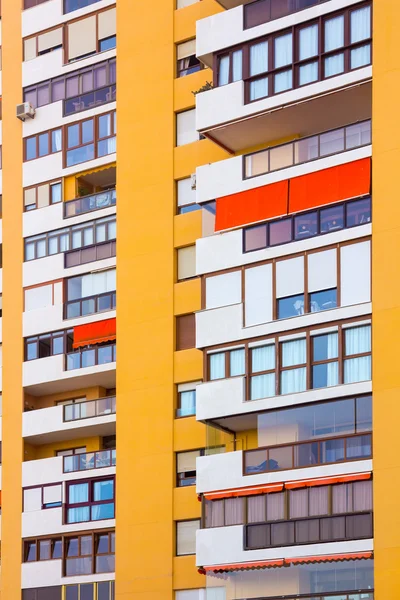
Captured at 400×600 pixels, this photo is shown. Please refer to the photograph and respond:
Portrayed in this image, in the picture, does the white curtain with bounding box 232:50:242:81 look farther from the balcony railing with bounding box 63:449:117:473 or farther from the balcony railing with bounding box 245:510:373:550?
the balcony railing with bounding box 245:510:373:550

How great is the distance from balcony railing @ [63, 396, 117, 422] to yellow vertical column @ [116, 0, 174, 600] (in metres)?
1.87

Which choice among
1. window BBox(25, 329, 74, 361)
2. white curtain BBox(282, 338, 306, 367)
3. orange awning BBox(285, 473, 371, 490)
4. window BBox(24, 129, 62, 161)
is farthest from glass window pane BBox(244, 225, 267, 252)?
window BBox(24, 129, 62, 161)

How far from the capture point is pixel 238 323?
44.9 metres

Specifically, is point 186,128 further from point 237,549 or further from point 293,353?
point 237,549

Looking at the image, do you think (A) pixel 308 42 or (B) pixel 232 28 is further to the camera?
(B) pixel 232 28

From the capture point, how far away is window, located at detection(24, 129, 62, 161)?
55.6 metres

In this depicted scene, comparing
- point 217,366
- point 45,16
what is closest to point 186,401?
point 217,366

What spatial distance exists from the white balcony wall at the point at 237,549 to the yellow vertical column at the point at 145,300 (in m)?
3.41

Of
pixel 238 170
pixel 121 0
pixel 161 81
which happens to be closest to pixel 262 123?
pixel 238 170

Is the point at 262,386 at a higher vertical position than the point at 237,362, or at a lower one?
lower

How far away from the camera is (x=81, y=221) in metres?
53.8

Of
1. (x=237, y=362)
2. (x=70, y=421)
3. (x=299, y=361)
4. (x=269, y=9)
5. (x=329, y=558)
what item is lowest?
(x=329, y=558)

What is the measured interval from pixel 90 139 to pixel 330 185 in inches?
515

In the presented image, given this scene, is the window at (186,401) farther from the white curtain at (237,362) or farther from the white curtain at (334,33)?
the white curtain at (334,33)
